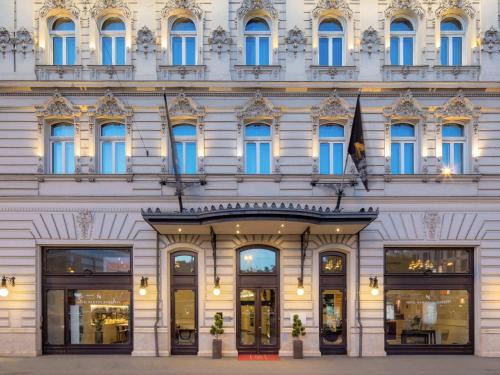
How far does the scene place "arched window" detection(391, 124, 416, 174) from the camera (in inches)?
703

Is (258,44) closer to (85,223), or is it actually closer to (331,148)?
(331,148)

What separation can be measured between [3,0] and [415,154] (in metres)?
17.4

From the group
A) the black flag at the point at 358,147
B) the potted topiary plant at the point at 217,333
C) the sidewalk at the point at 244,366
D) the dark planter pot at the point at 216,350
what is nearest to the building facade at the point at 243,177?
the potted topiary plant at the point at 217,333

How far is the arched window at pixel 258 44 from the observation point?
18.1 m

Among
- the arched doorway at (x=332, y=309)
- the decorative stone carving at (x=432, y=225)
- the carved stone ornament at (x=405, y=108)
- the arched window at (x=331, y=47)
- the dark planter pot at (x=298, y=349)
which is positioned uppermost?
the arched window at (x=331, y=47)

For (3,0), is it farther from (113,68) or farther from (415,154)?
(415,154)

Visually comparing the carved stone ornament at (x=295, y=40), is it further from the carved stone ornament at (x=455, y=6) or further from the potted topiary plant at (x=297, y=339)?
the potted topiary plant at (x=297, y=339)

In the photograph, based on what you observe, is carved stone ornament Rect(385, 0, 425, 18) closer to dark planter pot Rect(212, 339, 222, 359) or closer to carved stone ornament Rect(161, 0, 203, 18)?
carved stone ornament Rect(161, 0, 203, 18)

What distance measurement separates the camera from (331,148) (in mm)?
17922

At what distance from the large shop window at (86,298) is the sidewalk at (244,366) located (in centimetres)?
81

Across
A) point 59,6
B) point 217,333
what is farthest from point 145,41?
point 217,333

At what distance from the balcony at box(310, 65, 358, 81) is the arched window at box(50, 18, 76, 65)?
958cm

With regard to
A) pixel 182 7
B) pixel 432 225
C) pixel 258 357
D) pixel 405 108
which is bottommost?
pixel 258 357

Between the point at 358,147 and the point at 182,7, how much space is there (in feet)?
28.9
